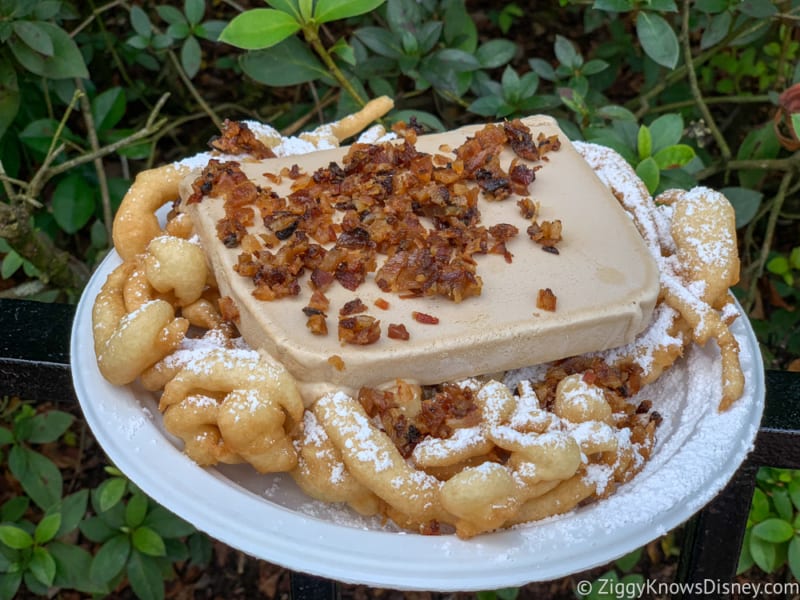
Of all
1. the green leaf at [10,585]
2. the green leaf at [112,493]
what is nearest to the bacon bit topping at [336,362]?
the green leaf at [112,493]

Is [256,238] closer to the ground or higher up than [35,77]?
higher up

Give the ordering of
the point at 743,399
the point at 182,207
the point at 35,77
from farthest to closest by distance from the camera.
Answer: the point at 35,77 → the point at 182,207 → the point at 743,399

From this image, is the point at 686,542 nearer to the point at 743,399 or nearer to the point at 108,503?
the point at 743,399

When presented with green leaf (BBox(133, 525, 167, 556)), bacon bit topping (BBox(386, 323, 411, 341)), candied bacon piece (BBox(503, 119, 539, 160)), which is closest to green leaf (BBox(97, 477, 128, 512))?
green leaf (BBox(133, 525, 167, 556))

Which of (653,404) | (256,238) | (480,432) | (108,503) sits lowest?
(108,503)

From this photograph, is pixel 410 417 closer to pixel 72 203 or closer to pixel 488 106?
pixel 488 106

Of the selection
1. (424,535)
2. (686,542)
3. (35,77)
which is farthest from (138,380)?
(35,77)

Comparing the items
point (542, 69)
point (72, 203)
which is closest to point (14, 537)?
point (72, 203)
